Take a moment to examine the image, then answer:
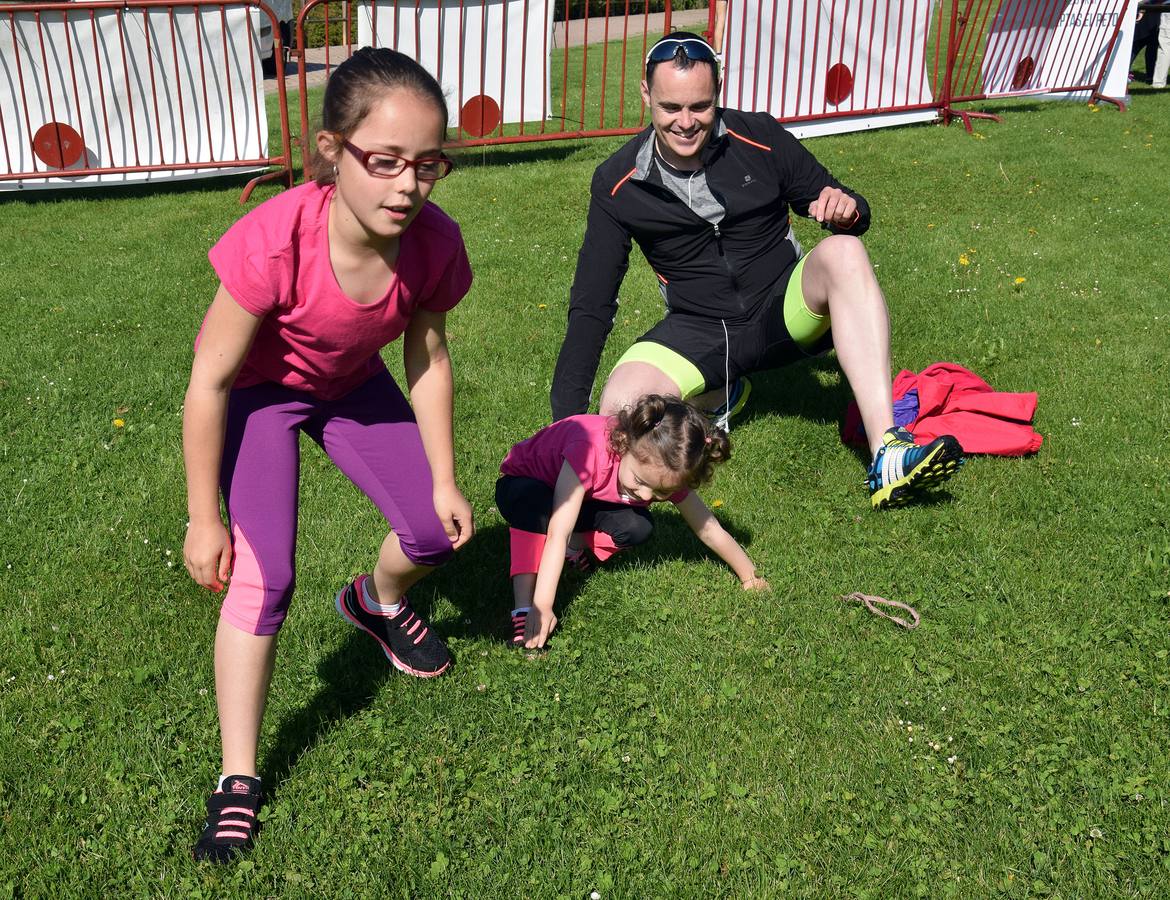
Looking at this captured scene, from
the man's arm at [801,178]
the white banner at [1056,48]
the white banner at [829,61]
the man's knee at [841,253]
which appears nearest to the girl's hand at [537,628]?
the man's knee at [841,253]

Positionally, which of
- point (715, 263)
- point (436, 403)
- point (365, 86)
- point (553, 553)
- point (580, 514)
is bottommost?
point (580, 514)

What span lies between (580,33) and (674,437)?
19046 millimetres

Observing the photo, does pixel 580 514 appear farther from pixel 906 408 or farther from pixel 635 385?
pixel 906 408

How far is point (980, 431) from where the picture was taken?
4805mm

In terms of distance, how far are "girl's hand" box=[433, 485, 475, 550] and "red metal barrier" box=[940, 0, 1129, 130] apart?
426 inches

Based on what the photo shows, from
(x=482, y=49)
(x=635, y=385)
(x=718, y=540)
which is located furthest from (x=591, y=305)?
(x=482, y=49)

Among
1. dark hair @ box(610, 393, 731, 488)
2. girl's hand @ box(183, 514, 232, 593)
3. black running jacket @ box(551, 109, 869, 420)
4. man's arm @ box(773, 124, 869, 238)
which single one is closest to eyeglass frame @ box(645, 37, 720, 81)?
black running jacket @ box(551, 109, 869, 420)

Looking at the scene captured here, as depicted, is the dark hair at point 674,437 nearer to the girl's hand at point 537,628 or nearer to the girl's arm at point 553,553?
the girl's arm at point 553,553

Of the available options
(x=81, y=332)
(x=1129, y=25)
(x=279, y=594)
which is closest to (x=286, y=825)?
(x=279, y=594)

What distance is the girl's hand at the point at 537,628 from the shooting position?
3578 mm

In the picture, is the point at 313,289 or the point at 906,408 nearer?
the point at 313,289

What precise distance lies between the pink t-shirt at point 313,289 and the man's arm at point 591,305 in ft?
5.00

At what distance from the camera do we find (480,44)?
32.2 feet

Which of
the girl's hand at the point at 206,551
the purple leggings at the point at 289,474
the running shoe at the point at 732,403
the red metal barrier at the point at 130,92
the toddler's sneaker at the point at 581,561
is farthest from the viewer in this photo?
the red metal barrier at the point at 130,92
